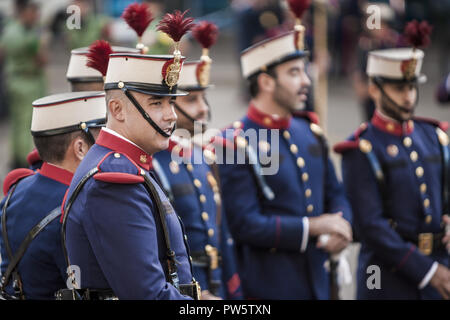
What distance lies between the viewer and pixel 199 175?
4.07 m

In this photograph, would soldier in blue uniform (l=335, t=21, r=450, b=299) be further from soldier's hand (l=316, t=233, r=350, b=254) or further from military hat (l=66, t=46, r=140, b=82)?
military hat (l=66, t=46, r=140, b=82)

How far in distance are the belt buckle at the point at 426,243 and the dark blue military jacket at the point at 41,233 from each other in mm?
2032

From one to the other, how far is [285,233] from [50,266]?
147 cm

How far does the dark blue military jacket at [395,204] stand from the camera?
431cm

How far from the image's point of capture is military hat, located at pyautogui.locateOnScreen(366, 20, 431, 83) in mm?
4328

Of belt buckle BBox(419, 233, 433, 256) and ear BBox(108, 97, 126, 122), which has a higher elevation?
ear BBox(108, 97, 126, 122)

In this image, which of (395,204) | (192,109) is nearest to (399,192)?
(395,204)

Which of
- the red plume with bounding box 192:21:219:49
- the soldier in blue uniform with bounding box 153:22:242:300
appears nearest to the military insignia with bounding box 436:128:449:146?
the soldier in blue uniform with bounding box 153:22:242:300

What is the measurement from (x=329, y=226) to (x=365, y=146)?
49 cm

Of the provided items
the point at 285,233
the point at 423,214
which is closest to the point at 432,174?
the point at 423,214

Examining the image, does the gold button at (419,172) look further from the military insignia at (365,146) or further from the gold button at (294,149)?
the gold button at (294,149)

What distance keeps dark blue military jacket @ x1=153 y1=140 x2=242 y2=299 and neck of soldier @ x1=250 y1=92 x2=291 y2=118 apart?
0.54m

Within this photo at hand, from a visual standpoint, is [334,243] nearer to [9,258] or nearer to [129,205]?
[9,258]
